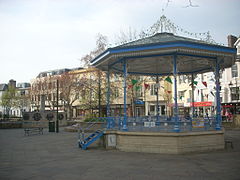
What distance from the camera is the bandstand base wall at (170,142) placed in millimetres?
12398

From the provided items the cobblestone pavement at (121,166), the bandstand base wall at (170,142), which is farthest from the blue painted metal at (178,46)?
the cobblestone pavement at (121,166)

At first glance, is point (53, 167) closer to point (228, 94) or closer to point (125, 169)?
point (125, 169)

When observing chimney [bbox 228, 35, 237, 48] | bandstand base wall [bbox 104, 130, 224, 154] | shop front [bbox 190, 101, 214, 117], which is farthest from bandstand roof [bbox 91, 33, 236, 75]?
shop front [bbox 190, 101, 214, 117]

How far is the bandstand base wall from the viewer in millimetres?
12398

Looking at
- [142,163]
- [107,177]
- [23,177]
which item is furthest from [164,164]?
[23,177]

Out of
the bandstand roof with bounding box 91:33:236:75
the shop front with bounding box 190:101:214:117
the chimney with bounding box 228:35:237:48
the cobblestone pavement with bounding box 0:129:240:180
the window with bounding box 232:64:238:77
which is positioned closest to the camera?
the cobblestone pavement with bounding box 0:129:240:180

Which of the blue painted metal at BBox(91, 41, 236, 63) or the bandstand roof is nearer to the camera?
the blue painted metal at BBox(91, 41, 236, 63)

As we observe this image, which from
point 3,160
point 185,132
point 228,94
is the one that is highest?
point 228,94

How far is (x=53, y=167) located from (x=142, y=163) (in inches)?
148

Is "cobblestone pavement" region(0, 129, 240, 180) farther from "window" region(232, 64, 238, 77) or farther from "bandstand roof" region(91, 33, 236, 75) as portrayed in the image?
"window" region(232, 64, 238, 77)

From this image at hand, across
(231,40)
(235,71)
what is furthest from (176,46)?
(231,40)

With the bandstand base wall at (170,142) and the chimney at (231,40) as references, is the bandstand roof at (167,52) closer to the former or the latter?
the bandstand base wall at (170,142)

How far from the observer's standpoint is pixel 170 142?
12.5 m

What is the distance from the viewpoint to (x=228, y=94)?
37750 mm
